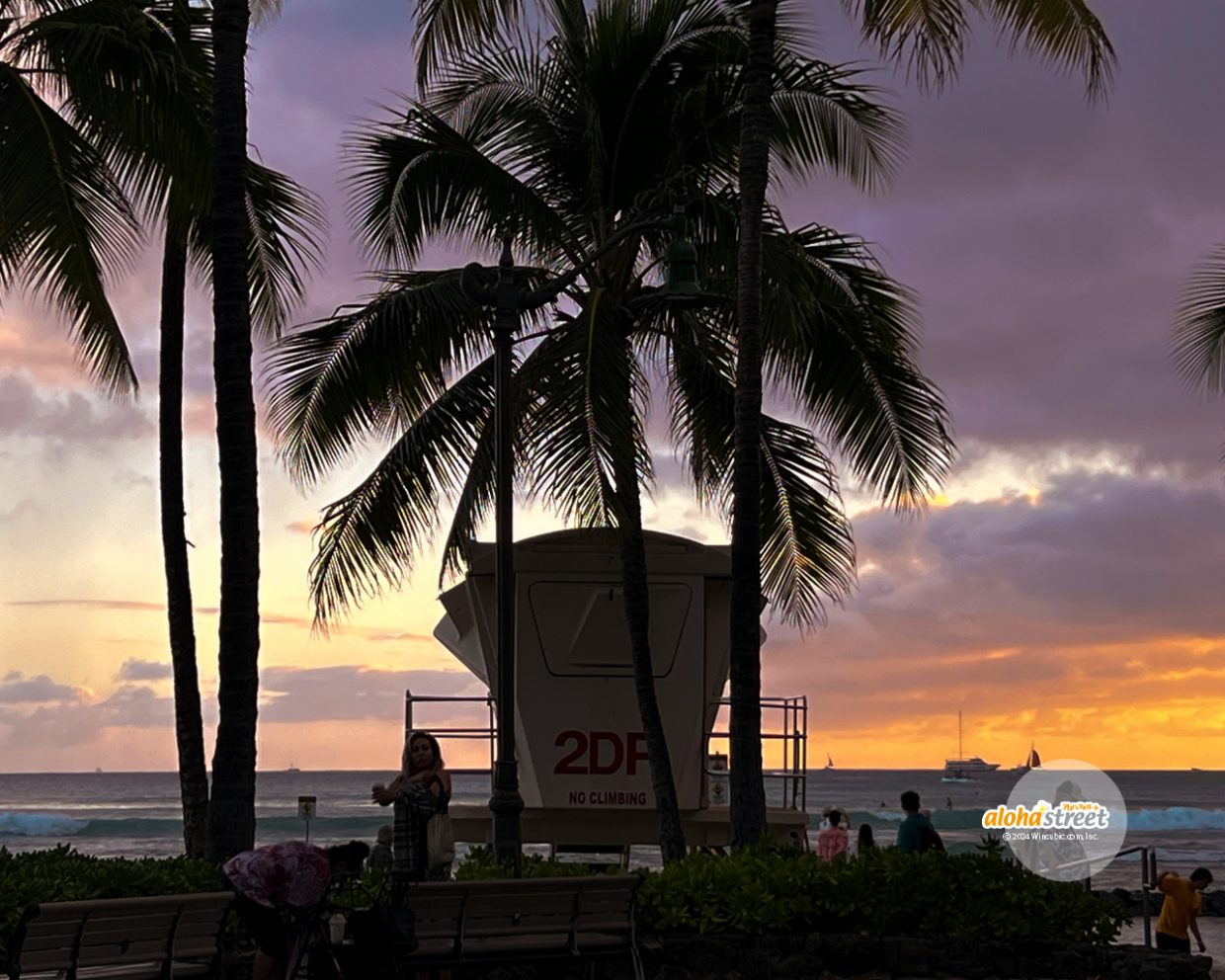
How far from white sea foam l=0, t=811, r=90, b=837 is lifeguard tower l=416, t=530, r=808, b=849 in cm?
6099

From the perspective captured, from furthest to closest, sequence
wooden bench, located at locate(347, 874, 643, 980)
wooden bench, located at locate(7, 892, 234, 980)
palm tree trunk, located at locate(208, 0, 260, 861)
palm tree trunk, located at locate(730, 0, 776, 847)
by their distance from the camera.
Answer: palm tree trunk, located at locate(730, 0, 776, 847), palm tree trunk, located at locate(208, 0, 260, 861), wooden bench, located at locate(347, 874, 643, 980), wooden bench, located at locate(7, 892, 234, 980)

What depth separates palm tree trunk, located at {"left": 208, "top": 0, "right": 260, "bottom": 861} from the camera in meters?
12.7

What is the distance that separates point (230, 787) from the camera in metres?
12.6

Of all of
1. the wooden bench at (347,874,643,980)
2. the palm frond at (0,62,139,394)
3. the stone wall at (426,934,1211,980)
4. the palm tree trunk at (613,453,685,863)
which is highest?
the palm frond at (0,62,139,394)

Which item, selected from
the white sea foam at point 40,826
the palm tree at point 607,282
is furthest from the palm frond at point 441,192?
the white sea foam at point 40,826

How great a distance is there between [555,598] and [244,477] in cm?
641

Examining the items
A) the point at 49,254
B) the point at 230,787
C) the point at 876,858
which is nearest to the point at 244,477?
the point at 230,787

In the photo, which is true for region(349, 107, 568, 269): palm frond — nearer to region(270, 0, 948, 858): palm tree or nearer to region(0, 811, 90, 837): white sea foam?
region(270, 0, 948, 858): palm tree

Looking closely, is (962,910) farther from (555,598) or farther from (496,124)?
(496,124)

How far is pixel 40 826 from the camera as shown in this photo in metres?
78.8

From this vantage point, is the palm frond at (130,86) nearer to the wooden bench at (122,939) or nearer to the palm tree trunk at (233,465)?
the palm tree trunk at (233,465)

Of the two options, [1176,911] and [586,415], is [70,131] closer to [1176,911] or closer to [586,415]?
[586,415]

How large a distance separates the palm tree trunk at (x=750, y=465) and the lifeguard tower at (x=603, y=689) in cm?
388
